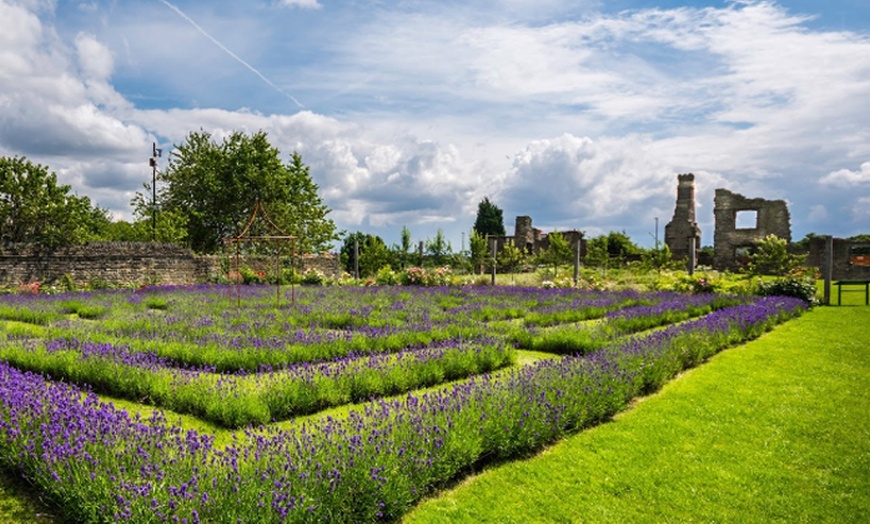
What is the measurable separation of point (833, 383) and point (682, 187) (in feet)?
97.8

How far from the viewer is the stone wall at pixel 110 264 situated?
691 inches

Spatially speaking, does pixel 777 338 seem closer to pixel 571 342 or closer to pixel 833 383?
pixel 833 383

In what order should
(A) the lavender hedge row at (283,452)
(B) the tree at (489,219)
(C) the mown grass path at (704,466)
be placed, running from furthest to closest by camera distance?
(B) the tree at (489,219)
(C) the mown grass path at (704,466)
(A) the lavender hedge row at (283,452)

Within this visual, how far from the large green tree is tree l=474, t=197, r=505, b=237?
18.5 metres

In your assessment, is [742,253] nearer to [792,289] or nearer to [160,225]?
[792,289]

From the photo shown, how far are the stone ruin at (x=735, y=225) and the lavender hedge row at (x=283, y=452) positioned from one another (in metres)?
31.1

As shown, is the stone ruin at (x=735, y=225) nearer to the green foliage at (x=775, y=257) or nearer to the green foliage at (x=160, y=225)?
the green foliage at (x=775, y=257)

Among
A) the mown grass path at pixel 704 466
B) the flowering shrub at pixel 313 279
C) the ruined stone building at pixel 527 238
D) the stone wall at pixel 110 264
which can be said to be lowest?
the mown grass path at pixel 704 466

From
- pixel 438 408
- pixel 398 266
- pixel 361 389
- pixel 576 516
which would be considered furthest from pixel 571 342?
pixel 398 266

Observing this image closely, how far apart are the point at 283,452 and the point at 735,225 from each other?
1382 inches

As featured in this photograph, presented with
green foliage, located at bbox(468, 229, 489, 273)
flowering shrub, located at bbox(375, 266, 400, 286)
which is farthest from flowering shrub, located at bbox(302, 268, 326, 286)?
green foliage, located at bbox(468, 229, 489, 273)

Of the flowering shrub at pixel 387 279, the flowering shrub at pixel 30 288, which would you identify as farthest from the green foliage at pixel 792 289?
the flowering shrub at pixel 30 288

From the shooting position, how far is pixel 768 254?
18.6 meters

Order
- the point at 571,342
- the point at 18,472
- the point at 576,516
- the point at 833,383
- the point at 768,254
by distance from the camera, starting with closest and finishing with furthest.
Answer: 1. the point at 576,516
2. the point at 18,472
3. the point at 833,383
4. the point at 571,342
5. the point at 768,254
